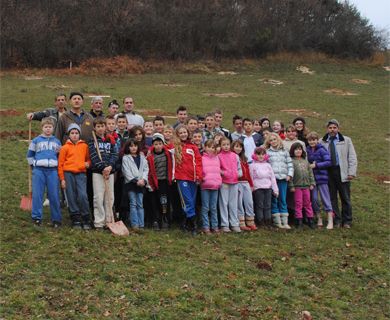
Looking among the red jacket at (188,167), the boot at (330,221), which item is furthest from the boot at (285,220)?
the red jacket at (188,167)

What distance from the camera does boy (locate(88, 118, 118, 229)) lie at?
891 centimetres

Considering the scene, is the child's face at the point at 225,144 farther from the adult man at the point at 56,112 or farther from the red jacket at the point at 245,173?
the adult man at the point at 56,112

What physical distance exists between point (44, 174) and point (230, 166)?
3202 millimetres

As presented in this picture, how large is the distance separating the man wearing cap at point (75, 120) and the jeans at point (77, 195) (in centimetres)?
87

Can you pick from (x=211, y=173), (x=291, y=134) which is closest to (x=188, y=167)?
(x=211, y=173)

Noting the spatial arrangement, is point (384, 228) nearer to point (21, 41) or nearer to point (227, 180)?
point (227, 180)

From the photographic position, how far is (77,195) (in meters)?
8.90

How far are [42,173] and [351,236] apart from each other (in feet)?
18.8

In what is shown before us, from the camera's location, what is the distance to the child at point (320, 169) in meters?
10.7

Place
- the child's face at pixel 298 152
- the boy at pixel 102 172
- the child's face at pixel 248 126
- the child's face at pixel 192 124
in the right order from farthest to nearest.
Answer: the child's face at pixel 248 126
the child's face at pixel 298 152
the child's face at pixel 192 124
the boy at pixel 102 172

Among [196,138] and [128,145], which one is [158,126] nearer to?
[196,138]

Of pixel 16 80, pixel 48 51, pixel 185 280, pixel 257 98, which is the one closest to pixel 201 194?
pixel 185 280

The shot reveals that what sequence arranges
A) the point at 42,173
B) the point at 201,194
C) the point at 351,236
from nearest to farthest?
the point at 42,173 < the point at 201,194 < the point at 351,236

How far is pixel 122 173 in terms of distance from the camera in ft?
30.3
